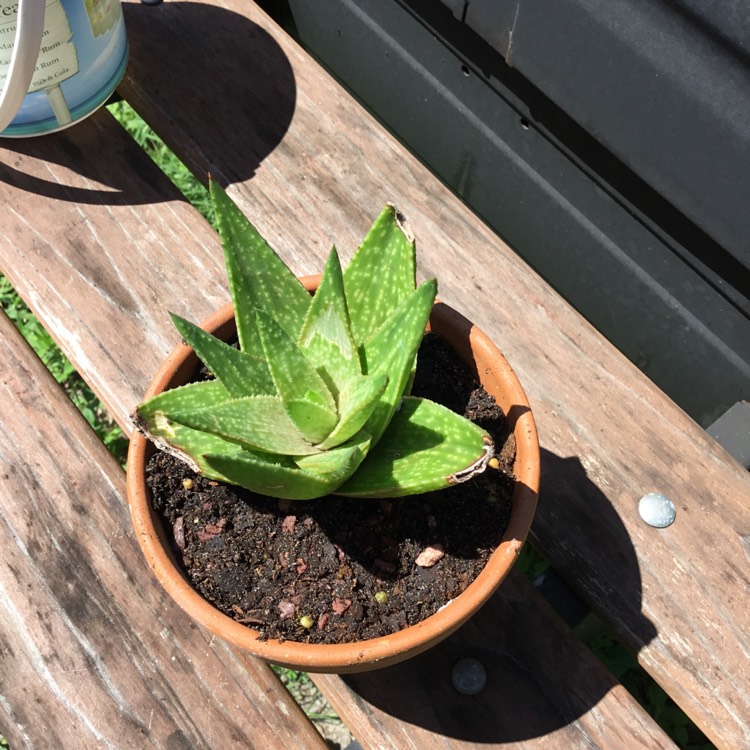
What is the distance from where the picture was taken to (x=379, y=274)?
70 centimetres

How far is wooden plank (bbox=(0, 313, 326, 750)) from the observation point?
79cm

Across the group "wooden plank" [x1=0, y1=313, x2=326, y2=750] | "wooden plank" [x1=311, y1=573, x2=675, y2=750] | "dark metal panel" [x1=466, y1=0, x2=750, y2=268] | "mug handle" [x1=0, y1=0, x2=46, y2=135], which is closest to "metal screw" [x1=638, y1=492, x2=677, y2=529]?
"wooden plank" [x1=311, y1=573, x2=675, y2=750]

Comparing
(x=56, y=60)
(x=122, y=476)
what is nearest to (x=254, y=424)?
(x=122, y=476)

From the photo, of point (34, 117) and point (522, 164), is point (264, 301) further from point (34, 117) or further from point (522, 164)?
point (522, 164)

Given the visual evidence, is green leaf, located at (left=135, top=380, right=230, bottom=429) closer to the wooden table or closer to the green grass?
the wooden table

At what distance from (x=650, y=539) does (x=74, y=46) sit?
90 centimetres

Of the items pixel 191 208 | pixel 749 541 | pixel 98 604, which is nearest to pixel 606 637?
pixel 749 541

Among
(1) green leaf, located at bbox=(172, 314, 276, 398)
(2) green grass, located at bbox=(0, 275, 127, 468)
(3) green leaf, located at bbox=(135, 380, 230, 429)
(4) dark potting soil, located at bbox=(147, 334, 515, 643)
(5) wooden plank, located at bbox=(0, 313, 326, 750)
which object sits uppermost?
(1) green leaf, located at bbox=(172, 314, 276, 398)

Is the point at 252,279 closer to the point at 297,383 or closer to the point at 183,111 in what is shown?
the point at 297,383

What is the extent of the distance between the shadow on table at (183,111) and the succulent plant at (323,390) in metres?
0.41

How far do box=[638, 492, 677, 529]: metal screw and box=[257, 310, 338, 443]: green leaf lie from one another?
41 centimetres

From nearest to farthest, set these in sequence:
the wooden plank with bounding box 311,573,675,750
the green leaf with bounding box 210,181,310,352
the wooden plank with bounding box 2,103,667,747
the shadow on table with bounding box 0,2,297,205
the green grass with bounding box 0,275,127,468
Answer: the green leaf with bounding box 210,181,310,352 → the wooden plank with bounding box 311,573,675,750 → the wooden plank with bounding box 2,103,667,747 → the shadow on table with bounding box 0,2,297,205 → the green grass with bounding box 0,275,127,468

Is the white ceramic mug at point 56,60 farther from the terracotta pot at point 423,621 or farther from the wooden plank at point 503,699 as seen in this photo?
the wooden plank at point 503,699

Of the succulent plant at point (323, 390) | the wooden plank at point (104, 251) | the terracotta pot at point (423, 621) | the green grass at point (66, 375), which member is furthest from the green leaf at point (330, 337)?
the green grass at point (66, 375)
